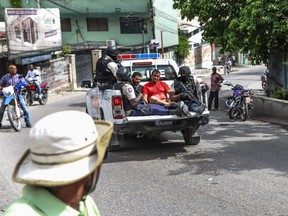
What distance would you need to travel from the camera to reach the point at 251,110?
14.9 meters

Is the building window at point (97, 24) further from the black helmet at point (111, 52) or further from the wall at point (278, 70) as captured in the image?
the black helmet at point (111, 52)

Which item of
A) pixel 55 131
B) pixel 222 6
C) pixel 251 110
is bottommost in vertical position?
pixel 251 110

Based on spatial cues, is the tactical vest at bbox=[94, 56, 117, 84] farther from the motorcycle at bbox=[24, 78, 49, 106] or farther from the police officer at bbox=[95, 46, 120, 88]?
the motorcycle at bbox=[24, 78, 49, 106]

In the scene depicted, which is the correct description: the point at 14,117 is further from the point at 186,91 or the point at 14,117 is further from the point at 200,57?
the point at 200,57

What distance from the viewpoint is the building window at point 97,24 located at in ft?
140

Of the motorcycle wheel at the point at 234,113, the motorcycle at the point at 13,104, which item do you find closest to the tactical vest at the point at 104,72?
the motorcycle at the point at 13,104

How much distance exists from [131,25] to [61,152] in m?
42.0

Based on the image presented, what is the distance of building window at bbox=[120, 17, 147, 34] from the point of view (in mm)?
42562

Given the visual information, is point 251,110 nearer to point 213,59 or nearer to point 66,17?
point 66,17

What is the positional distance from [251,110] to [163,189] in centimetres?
939

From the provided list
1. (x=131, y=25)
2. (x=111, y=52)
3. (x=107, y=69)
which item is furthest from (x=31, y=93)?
(x=131, y=25)

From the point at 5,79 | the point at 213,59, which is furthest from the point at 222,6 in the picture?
the point at 213,59

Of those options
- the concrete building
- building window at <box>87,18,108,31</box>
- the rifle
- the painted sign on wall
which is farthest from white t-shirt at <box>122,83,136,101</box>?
building window at <box>87,18,108,31</box>

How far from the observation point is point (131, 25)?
4281 cm
